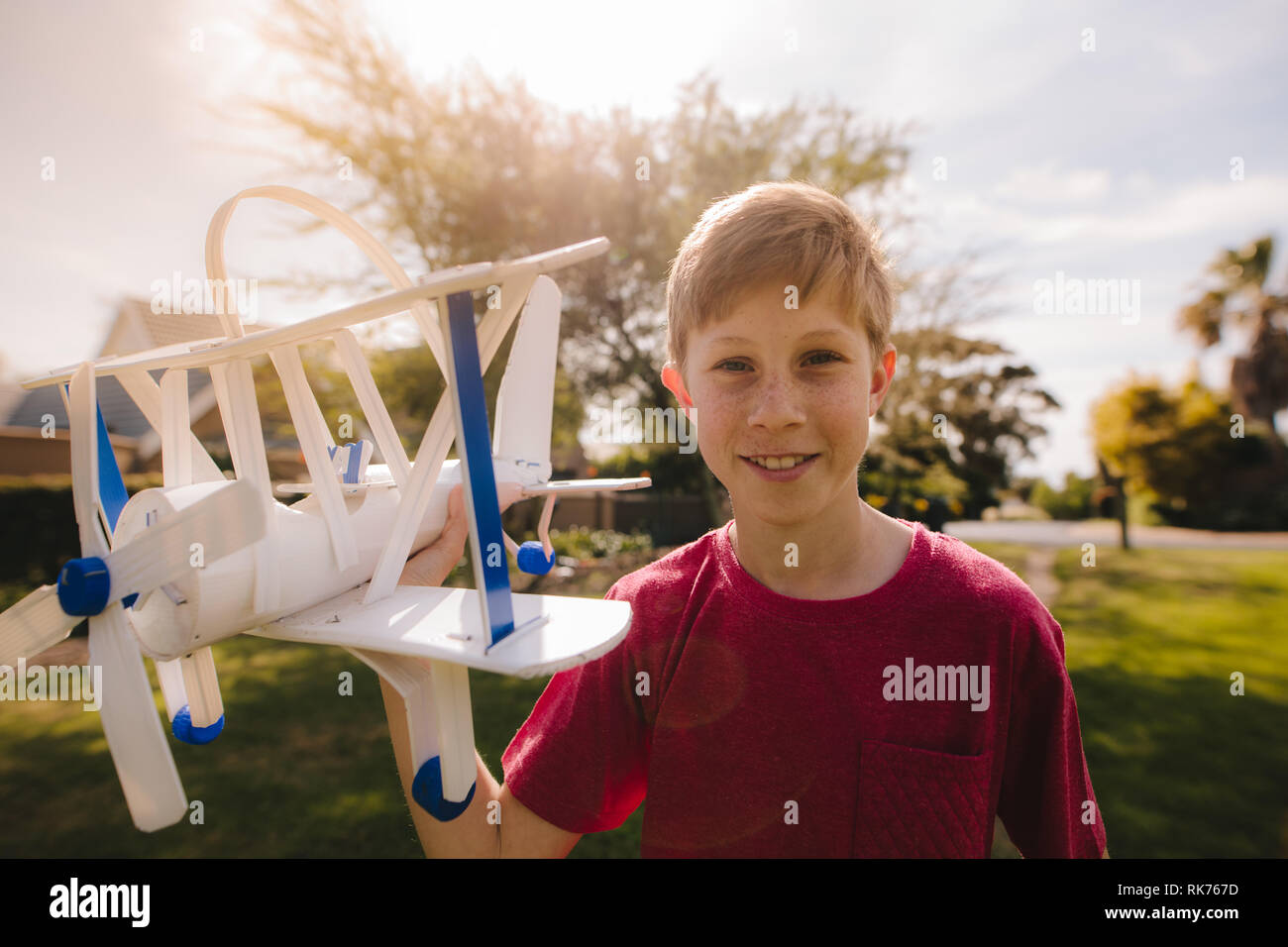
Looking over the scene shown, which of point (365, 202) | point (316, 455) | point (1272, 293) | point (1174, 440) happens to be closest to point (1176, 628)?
point (316, 455)

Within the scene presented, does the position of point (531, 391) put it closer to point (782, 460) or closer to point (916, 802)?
point (782, 460)

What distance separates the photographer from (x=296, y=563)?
1.59 meters

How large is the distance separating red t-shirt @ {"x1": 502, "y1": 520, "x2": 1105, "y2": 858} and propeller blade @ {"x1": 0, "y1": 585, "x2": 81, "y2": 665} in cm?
126

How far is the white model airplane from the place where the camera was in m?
1.33

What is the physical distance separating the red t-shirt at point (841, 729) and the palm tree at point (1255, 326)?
44575mm

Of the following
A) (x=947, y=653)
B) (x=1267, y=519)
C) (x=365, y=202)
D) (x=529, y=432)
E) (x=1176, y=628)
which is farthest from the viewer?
(x=1267, y=519)

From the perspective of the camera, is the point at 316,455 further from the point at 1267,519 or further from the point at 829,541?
the point at 1267,519

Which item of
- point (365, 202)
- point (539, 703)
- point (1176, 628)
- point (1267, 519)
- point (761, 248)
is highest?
point (365, 202)

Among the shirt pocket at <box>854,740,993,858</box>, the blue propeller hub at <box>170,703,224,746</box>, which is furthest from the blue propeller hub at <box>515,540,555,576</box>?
the shirt pocket at <box>854,740,993,858</box>

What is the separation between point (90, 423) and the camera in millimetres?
1613

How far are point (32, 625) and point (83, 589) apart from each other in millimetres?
292

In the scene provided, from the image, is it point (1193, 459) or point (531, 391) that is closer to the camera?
point (531, 391)

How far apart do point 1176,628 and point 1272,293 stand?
41131 millimetres

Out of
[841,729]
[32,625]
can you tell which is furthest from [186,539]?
[841,729]
